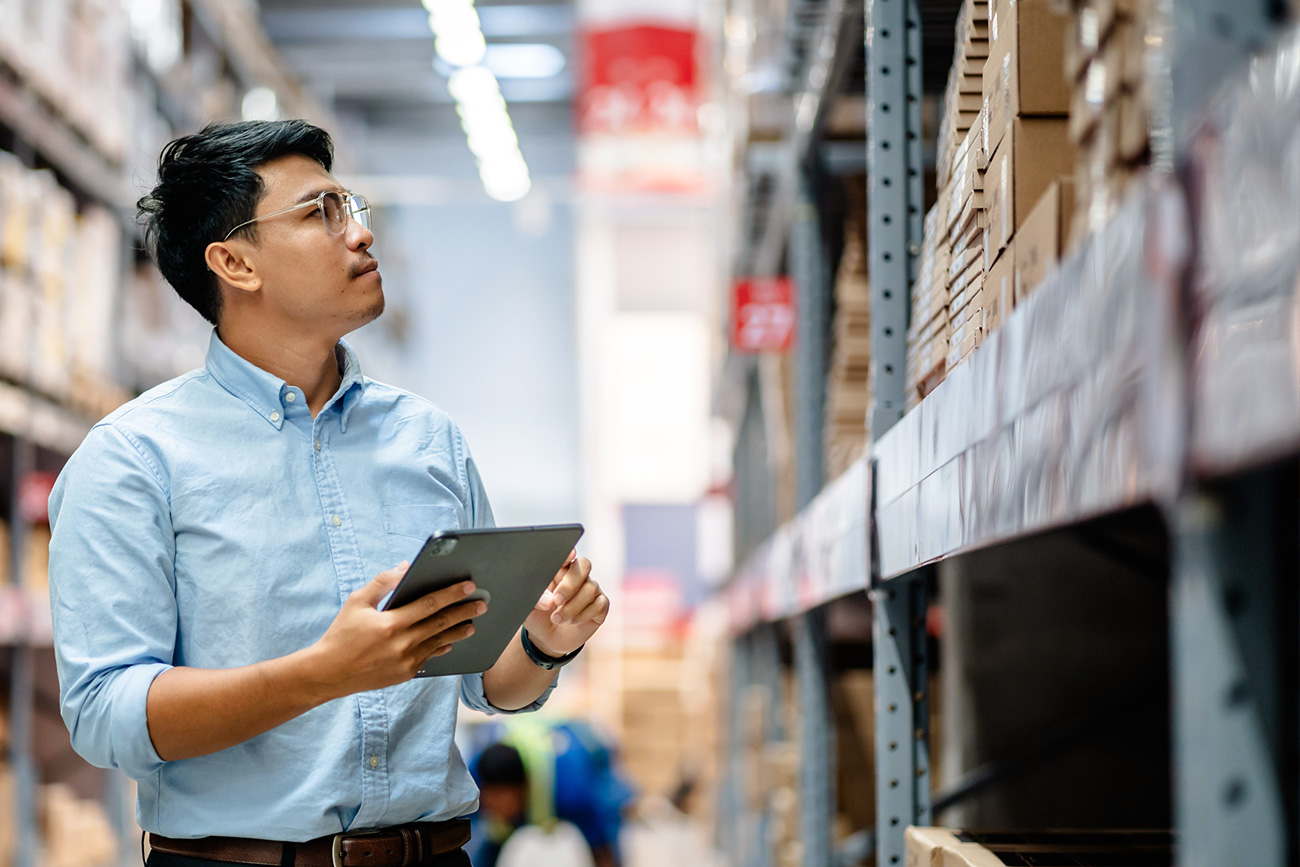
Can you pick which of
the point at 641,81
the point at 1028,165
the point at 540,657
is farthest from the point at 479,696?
the point at 641,81

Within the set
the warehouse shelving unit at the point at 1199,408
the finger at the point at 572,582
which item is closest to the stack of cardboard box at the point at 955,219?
the warehouse shelving unit at the point at 1199,408

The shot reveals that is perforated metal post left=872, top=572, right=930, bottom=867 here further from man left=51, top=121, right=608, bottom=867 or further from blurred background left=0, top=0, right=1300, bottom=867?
man left=51, top=121, right=608, bottom=867

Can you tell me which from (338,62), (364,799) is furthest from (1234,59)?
(338,62)

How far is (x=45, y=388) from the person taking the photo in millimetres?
5625

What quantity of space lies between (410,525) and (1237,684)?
4.01 ft

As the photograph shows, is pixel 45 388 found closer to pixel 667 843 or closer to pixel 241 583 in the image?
pixel 241 583

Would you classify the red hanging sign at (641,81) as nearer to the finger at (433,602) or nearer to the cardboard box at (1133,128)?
the finger at (433,602)

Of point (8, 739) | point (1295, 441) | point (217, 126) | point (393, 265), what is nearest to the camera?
point (1295, 441)

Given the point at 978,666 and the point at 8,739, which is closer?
the point at 978,666

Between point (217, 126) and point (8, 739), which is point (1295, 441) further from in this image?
point (8, 739)

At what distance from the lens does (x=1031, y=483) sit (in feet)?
4.09

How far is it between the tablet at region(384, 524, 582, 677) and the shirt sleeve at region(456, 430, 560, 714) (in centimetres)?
24

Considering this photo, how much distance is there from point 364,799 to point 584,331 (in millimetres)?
14500

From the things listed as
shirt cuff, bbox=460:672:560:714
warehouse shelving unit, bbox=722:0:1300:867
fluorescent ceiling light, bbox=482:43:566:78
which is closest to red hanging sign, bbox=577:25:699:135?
fluorescent ceiling light, bbox=482:43:566:78
